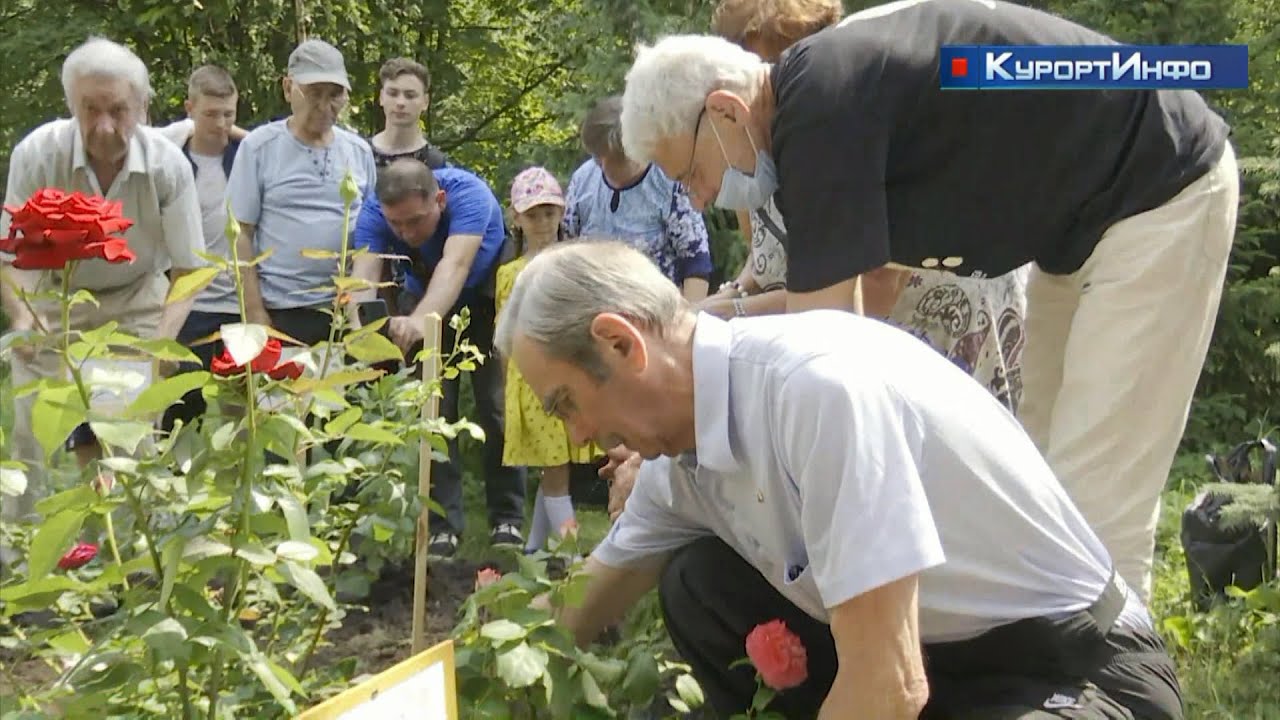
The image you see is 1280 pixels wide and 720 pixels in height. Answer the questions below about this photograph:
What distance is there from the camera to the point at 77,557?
1.76m

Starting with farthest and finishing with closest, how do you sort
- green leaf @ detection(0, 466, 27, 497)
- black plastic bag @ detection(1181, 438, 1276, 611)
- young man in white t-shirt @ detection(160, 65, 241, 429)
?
young man in white t-shirt @ detection(160, 65, 241, 429) < black plastic bag @ detection(1181, 438, 1276, 611) < green leaf @ detection(0, 466, 27, 497)

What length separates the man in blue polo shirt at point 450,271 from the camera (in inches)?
161

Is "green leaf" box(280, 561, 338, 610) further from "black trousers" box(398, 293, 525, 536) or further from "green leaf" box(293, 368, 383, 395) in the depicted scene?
"black trousers" box(398, 293, 525, 536)

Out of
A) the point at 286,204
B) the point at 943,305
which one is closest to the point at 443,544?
the point at 286,204

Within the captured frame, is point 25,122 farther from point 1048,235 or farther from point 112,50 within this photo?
point 1048,235

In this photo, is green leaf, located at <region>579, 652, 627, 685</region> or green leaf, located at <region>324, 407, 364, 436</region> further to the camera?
green leaf, located at <region>579, 652, 627, 685</region>

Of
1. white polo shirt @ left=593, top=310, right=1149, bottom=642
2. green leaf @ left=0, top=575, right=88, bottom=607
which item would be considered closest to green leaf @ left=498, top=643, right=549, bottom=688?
white polo shirt @ left=593, top=310, right=1149, bottom=642

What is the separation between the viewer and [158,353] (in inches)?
60.3

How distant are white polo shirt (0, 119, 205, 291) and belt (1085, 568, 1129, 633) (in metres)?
2.71

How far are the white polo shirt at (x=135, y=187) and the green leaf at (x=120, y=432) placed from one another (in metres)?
2.35

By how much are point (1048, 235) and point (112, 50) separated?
8.28 ft

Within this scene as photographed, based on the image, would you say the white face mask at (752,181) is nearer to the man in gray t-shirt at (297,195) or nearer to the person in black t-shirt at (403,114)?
the man in gray t-shirt at (297,195)

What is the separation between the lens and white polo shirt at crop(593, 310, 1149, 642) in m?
1.60

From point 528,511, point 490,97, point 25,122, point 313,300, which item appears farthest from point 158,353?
point 490,97
